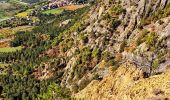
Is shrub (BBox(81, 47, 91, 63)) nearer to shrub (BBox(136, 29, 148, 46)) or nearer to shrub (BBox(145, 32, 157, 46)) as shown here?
shrub (BBox(136, 29, 148, 46))

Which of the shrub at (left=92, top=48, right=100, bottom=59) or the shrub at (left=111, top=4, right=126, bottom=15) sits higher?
the shrub at (left=111, top=4, right=126, bottom=15)

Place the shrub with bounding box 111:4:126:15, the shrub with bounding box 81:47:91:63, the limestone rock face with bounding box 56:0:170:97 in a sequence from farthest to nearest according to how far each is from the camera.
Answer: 1. the shrub with bounding box 111:4:126:15
2. the shrub with bounding box 81:47:91:63
3. the limestone rock face with bounding box 56:0:170:97

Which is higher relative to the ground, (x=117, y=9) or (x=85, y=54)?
(x=117, y=9)

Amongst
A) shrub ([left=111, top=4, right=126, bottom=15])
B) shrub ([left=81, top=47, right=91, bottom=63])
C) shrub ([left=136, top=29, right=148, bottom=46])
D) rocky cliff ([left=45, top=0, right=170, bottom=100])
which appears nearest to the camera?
rocky cliff ([left=45, top=0, right=170, bottom=100])

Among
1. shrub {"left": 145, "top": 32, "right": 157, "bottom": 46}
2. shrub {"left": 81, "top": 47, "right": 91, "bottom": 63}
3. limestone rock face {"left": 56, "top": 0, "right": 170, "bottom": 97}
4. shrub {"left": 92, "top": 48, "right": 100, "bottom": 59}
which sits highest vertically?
shrub {"left": 145, "top": 32, "right": 157, "bottom": 46}

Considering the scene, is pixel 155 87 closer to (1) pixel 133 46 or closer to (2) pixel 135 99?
(2) pixel 135 99

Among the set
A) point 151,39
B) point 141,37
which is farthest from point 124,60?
point 151,39

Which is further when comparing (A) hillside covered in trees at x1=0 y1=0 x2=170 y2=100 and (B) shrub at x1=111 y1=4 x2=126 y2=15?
(B) shrub at x1=111 y1=4 x2=126 y2=15

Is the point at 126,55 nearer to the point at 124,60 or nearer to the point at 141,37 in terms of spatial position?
the point at 124,60

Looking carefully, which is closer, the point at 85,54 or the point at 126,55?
the point at 126,55

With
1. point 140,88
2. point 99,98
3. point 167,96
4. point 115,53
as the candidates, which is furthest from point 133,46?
point 167,96

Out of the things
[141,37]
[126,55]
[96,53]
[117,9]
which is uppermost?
[141,37]

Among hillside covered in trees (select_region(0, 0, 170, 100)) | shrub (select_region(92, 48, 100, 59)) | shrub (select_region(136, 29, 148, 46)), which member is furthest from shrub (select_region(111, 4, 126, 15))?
shrub (select_region(136, 29, 148, 46))

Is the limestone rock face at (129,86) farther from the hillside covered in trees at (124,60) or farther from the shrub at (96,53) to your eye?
the shrub at (96,53)
